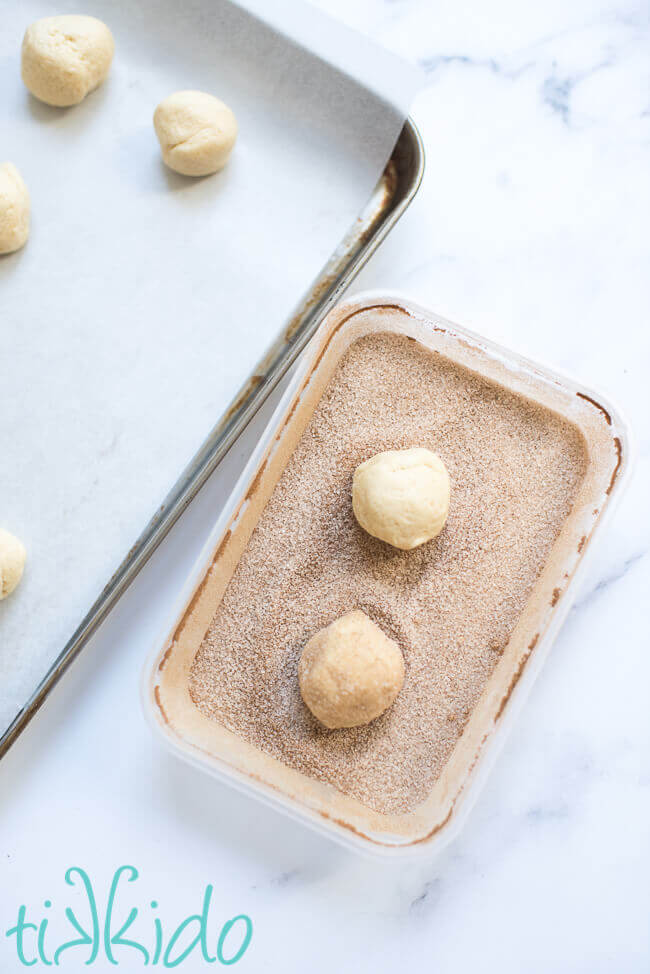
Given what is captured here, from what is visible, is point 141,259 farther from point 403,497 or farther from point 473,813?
point 473,813

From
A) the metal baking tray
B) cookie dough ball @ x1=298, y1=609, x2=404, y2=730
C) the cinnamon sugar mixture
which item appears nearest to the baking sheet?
the metal baking tray

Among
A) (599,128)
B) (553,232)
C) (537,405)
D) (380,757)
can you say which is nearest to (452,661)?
(380,757)

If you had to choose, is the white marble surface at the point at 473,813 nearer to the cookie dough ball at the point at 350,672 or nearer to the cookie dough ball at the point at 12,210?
the cookie dough ball at the point at 350,672

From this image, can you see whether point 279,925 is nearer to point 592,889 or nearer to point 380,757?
point 380,757

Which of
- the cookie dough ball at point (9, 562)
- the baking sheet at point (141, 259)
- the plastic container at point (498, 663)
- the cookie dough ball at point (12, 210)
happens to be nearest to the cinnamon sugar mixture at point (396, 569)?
the plastic container at point (498, 663)

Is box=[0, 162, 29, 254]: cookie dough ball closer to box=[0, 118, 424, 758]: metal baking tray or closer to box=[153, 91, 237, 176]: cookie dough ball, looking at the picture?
box=[153, 91, 237, 176]: cookie dough ball
